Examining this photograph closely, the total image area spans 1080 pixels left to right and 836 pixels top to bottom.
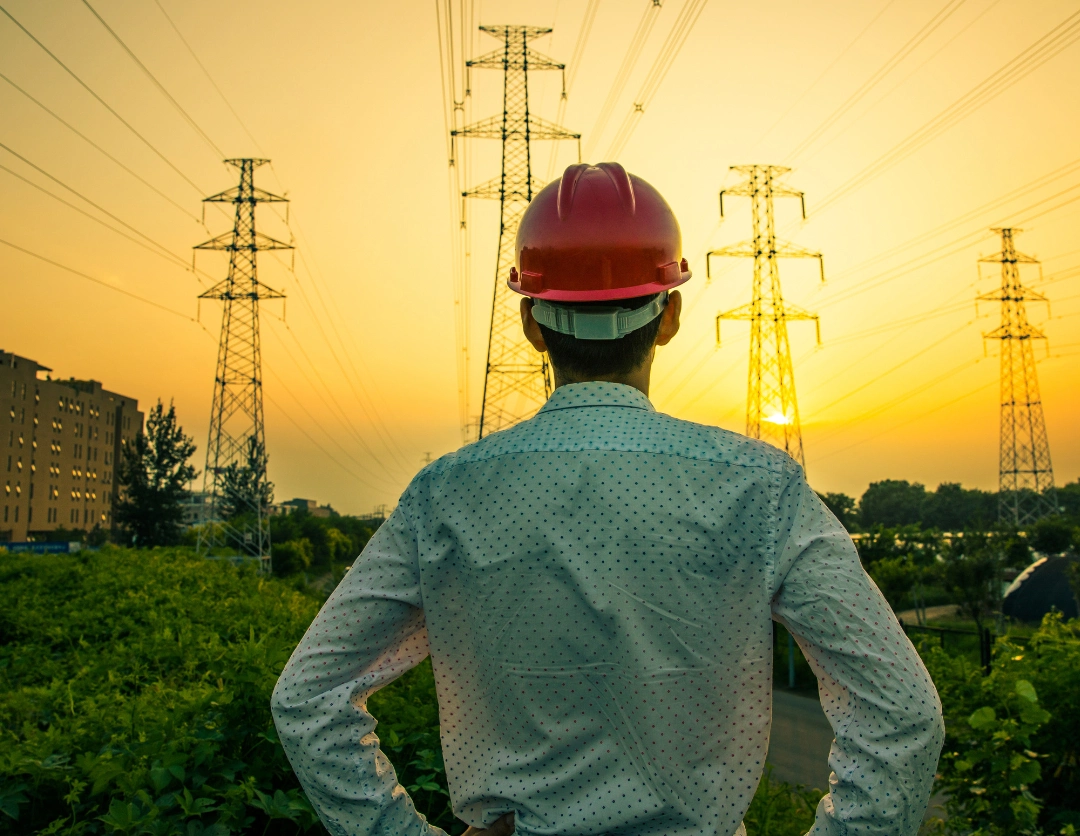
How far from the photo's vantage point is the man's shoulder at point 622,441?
5.08ft

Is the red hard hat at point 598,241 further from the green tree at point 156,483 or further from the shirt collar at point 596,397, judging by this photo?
the green tree at point 156,483

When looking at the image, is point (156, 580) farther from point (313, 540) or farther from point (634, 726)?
point (313, 540)

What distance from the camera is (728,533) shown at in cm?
150

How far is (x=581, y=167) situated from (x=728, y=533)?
0.94 metres

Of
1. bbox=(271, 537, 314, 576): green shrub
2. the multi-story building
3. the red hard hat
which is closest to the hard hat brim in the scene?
the red hard hat

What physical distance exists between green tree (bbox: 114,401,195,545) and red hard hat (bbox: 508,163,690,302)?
4495 centimetres

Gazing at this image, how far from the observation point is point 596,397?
166 centimetres

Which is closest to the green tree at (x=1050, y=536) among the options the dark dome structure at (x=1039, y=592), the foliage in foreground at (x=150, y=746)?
the dark dome structure at (x=1039, y=592)

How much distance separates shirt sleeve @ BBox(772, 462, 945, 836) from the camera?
143 cm

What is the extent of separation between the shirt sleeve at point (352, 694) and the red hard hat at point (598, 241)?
606 mm

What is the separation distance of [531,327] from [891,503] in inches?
4279

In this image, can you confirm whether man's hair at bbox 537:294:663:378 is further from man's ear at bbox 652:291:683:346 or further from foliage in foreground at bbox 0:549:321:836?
foliage in foreground at bbox 0:549:321:836

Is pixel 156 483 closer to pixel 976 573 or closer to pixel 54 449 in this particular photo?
pixel 976 573

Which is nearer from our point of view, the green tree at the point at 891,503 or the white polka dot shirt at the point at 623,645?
the white polka dot shirt at the point at 623,645
